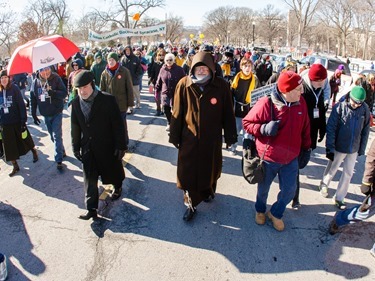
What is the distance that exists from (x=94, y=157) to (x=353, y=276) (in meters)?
3.15

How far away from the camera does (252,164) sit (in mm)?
3441

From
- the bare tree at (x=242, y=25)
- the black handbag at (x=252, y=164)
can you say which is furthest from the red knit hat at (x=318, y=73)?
the bare tree at (x=242, y=25)

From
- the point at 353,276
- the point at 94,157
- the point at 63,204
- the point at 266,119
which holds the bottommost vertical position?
the point at 353,276

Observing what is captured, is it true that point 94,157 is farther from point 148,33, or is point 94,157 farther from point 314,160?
point 148,33

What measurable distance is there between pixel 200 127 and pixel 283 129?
3.05 feet

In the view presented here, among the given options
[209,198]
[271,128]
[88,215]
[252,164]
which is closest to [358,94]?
[271,128]

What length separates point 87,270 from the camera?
3113mm

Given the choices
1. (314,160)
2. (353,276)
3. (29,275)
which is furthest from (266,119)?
(314,160)

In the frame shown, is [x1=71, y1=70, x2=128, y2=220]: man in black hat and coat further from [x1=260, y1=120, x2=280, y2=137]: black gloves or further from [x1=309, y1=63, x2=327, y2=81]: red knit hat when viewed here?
[x1=309, y1=63, x2=327, y2=81]: red knit hat

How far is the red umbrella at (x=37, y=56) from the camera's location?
395cm

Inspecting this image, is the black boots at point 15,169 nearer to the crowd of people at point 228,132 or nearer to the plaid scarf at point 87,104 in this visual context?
the crowd of people at point 228,132

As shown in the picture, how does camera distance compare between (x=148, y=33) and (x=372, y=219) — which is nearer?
(x=372, y=219)

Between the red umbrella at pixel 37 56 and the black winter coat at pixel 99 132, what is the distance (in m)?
0.83

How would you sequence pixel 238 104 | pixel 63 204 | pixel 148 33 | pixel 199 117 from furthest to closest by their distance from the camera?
pixel 148 33 → pixel 238 104 → pixel 63 204 → pixel 199 117
